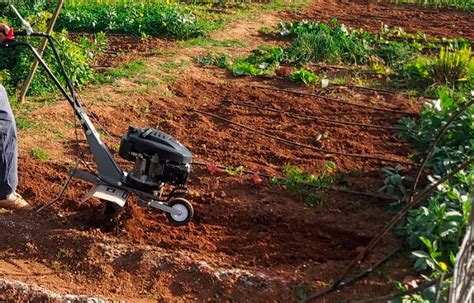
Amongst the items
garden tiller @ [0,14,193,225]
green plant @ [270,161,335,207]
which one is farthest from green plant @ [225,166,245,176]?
garden tiller @ [0,14,193,225]

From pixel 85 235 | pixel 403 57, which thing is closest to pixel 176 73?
pixel 403 57

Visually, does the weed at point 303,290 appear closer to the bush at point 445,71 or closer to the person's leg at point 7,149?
the person's leg at point 7,149

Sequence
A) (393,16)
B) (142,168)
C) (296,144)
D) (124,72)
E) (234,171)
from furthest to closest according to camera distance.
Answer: (393,16) → (124,72) → (296,144) → (234,171) → (142,168)

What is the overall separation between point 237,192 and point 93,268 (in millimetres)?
1414

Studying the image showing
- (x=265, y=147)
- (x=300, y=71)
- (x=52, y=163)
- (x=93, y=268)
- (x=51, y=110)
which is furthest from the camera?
(x=300, y=71)

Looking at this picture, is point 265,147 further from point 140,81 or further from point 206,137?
point 140,81

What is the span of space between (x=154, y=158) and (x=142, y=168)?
0.46ft

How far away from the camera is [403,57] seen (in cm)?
855

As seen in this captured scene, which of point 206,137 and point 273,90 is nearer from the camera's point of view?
point 206,137

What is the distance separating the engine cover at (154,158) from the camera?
13.8ft

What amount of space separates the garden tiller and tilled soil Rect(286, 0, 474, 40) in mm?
7286

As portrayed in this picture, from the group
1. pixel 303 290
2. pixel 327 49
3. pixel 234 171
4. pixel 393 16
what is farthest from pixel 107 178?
pixel 393 16

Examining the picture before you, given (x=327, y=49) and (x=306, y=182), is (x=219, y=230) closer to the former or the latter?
(x=306, y=182)

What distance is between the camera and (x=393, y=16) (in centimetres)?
1216
